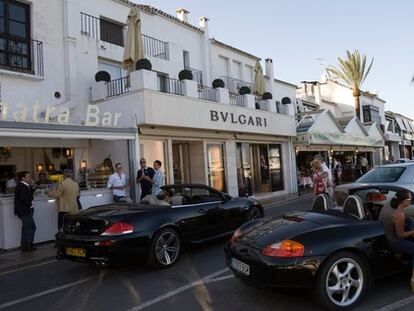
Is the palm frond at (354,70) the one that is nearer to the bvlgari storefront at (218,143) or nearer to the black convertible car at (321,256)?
the bvlgari storefront at (218,143)

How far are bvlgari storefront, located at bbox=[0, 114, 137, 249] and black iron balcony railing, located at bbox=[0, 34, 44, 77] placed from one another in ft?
7.92

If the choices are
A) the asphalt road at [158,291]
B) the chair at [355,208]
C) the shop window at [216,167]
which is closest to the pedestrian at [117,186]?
the asphalt road at [158,291]

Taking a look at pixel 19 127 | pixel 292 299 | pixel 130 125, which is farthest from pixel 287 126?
pixel 292 299

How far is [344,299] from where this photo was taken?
14.4 ft

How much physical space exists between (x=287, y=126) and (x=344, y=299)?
52.6ft

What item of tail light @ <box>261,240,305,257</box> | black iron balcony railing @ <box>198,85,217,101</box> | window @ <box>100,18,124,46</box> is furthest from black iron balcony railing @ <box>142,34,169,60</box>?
tail light @ <box>261,240,305,257</box>

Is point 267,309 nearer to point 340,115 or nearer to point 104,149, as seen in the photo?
point 104,149

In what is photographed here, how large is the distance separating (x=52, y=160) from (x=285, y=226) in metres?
11.1

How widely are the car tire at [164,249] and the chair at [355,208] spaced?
2791 mm

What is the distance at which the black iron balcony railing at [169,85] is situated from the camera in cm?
1534

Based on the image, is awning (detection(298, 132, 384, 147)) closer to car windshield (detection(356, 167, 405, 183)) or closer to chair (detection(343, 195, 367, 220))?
car windshield (detection(356, 167, 405, 183))

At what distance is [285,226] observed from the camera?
4840mm

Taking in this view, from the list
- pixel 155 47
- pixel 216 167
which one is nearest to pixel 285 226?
pixel 216 167

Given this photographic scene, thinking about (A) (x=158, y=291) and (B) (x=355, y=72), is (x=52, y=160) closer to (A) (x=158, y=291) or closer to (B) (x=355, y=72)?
(A) (x=158, y=291)
